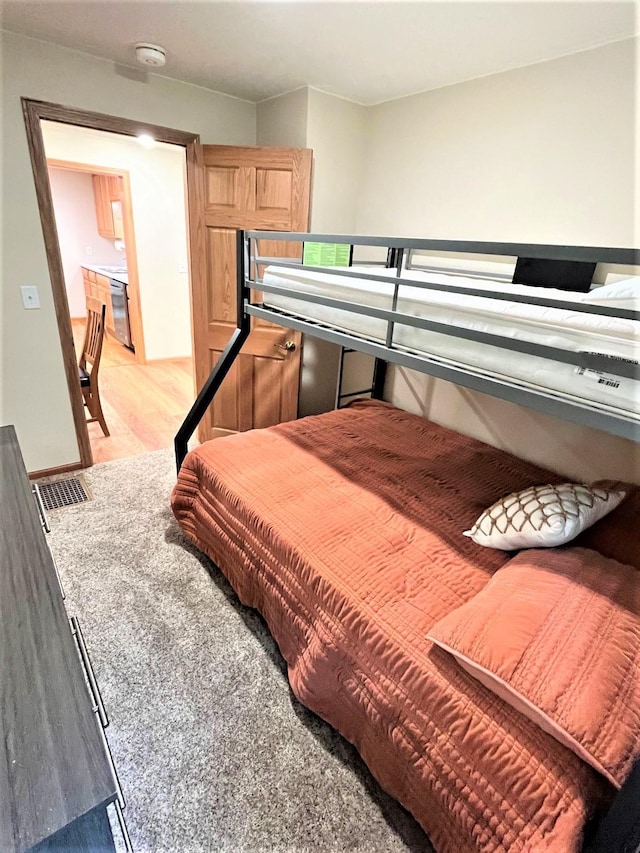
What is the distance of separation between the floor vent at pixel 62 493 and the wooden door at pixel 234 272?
3.10ft

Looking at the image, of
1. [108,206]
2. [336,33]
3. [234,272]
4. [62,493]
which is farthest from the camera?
[108,206]

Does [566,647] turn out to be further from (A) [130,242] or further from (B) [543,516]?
(A) [130,242]

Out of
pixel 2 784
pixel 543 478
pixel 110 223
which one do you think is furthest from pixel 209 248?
pixel 110 223

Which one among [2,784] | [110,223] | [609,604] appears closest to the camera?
[2,784]

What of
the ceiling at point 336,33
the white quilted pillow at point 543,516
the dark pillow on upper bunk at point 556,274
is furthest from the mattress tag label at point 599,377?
the ceiling at point 336,33

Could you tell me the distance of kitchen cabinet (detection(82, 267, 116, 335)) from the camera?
549cm

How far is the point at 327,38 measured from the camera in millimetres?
1873

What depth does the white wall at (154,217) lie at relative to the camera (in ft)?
13.7

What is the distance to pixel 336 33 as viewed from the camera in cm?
182

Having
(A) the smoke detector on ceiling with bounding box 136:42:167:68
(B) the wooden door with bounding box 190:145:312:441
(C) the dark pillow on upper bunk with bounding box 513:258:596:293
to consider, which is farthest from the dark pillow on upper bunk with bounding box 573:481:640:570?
(A) the smoke detector on ceiling with bounding box 136:42:167:68

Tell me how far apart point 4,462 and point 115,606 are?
86 centimetres

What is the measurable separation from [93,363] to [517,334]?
2958 mm

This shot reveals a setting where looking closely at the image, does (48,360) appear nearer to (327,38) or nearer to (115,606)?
(115,606)

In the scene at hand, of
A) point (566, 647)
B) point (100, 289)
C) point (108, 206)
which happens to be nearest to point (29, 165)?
point (566, 647)
